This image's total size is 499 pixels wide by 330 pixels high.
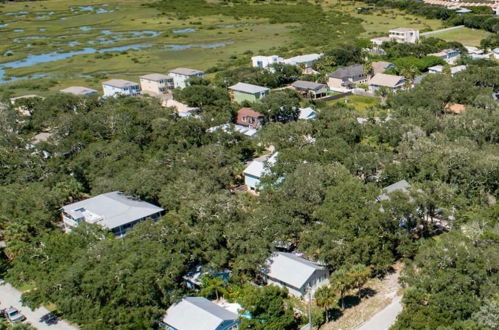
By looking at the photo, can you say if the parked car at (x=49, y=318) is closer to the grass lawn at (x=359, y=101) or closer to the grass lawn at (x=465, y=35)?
the grass lawn at (x=359, y=101)

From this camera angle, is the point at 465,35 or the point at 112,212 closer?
the point at 112,212

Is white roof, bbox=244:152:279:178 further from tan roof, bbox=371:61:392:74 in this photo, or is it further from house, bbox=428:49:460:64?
house, bbox=428:49:460:64

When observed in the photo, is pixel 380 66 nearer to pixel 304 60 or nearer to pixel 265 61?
pixel 304 60

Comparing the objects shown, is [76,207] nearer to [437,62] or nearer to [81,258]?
[81,258]

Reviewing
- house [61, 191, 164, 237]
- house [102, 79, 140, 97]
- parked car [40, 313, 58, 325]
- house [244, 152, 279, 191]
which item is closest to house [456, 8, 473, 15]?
house [102, 79, 140, 97]

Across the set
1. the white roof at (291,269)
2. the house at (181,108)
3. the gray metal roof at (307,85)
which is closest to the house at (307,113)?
the gray metal roof at (307,85)

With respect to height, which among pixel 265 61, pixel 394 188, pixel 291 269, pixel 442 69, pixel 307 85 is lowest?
pixel 307 85

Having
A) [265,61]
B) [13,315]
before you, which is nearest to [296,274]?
[13,315]
